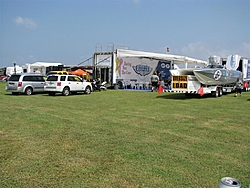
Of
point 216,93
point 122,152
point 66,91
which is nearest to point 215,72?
point 216,93

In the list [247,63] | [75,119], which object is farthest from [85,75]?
[75,119]

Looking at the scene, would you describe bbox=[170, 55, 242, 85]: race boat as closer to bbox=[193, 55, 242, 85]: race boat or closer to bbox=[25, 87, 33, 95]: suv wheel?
bbox=[193, 55, 242, 85]: race boat

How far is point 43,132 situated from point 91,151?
229 centimetres

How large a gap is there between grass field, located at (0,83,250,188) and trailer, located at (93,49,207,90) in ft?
59.0

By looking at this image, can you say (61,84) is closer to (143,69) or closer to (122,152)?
(143,69)

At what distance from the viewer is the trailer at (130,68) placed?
2719cm

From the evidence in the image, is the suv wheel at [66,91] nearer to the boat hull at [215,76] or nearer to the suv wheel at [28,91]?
the suv wheel at [28,91]

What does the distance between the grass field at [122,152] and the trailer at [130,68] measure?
18.0 meters

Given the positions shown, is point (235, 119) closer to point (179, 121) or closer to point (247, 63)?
point (179, 121)

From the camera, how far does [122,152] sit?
5719 mm

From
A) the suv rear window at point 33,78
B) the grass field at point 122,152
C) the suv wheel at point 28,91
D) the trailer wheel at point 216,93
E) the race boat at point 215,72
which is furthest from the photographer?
the suv rear window at point 33,78

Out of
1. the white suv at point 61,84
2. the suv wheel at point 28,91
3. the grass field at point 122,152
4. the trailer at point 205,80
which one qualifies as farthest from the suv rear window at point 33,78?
the grass field at point 122,152

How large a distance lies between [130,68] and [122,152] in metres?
23.0

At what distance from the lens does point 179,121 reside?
9367 mm
